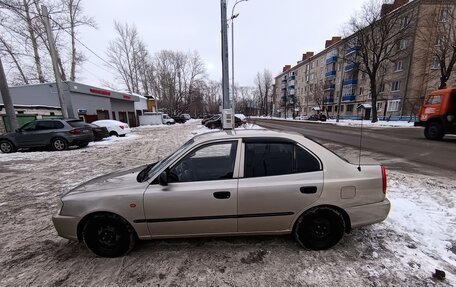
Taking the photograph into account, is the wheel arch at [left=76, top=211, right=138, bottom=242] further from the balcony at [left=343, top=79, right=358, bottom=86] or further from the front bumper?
the balcony at [left=343, top=79, right=358, bottom=86]

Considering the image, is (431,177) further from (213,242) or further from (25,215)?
(25,215)

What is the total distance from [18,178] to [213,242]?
732 centimetres

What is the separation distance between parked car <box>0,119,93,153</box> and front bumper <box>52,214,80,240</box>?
36.2 ft

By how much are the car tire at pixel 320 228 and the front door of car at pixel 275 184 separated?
0.16m

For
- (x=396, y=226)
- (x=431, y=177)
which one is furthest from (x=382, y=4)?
(x=396, y=226)

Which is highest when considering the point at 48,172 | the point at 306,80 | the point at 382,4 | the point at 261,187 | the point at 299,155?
the point at 382,4

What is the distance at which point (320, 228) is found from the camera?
8.93 ft

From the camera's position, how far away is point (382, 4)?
90.1 ft

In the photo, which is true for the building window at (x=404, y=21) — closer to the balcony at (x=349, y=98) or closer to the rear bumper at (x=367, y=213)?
the balcony at (x=349, y=98)

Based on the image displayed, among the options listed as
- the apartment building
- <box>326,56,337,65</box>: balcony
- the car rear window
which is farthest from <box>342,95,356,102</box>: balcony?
the car rear window

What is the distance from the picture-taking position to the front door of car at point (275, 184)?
2.54 m

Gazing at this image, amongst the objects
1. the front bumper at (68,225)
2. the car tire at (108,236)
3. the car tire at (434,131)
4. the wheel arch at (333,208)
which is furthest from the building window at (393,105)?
the front bumper at (68,225)

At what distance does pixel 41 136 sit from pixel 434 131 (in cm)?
2146

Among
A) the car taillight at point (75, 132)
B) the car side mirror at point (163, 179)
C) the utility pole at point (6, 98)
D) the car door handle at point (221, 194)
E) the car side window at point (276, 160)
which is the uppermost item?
the utility pole at point (6, 98)
